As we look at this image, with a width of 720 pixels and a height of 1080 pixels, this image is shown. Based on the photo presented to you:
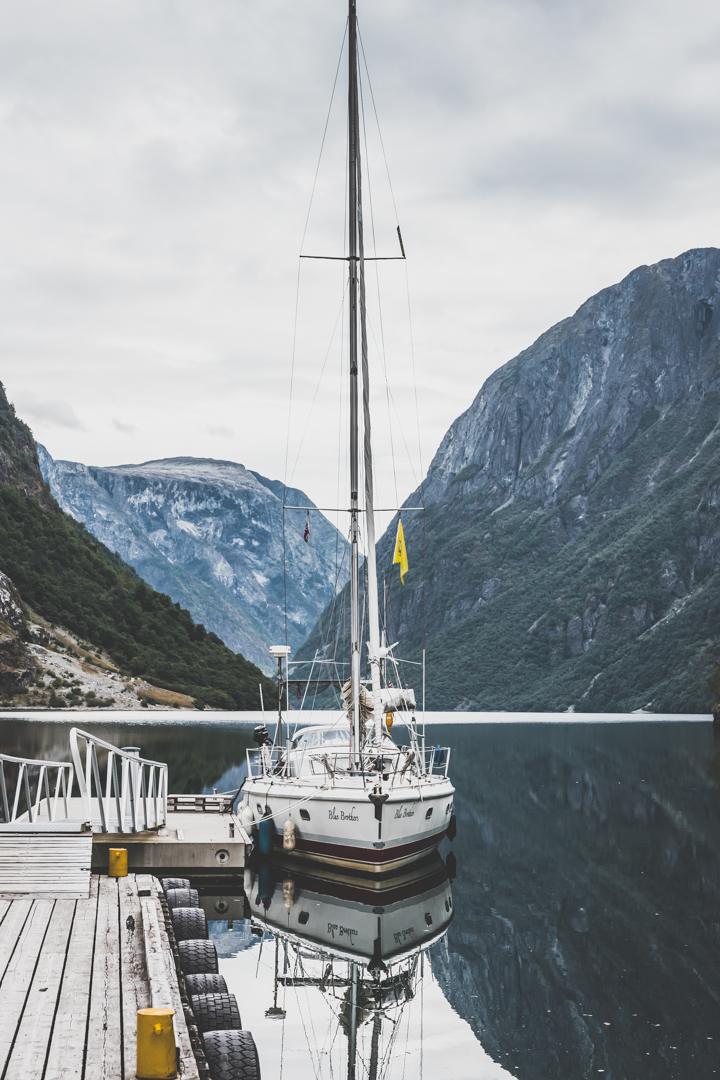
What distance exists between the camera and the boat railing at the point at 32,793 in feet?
68.5

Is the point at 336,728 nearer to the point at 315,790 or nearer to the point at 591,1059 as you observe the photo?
the point at 315,790

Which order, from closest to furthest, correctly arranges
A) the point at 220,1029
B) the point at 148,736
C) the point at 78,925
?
1. the point at 220,1029
2. the point at 78,925
3. the point at 148,736

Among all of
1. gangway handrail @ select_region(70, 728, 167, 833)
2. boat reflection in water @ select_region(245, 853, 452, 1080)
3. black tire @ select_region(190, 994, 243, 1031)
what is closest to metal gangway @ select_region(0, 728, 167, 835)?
gangway handrail @ select_region(70, 728, 167, 833)

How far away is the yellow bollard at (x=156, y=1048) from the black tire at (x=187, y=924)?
8.37 m

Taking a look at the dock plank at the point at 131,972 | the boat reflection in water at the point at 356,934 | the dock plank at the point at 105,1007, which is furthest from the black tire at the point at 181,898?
the dock plank at the point at 105,1007

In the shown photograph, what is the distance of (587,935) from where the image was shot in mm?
21750

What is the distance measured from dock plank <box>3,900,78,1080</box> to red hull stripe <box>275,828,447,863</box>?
40.2 feet

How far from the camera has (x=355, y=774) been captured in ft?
93.7

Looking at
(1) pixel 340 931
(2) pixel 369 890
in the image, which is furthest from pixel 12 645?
(1) pixel 340 931

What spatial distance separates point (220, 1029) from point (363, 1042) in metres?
3.23

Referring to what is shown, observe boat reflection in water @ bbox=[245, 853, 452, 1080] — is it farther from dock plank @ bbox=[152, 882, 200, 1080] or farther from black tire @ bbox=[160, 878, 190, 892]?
dock plank @ bbox=[152, 882, 200, 1080]

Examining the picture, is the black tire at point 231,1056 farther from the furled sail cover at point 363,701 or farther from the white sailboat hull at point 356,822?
the furled sail cover at point 363,701

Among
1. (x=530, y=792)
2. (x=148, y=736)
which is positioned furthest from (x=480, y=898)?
(x=148, y=736)

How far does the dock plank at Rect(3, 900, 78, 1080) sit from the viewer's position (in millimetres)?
9568
